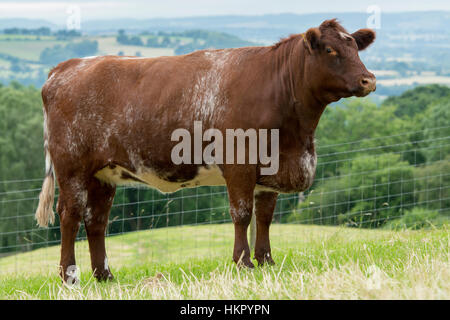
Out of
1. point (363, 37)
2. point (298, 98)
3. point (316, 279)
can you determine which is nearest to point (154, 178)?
point (298, 98)

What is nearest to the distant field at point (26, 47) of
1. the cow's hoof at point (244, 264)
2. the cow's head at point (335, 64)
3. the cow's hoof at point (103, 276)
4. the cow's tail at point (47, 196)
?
the cow's tail at point (47, 196)

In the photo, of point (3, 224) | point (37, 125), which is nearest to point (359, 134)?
point (37, 125)

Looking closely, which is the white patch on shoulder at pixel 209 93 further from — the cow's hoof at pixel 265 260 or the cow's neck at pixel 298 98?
A: the cow's hoof at pixel 265 260

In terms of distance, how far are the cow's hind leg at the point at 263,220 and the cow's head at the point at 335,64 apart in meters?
1.28

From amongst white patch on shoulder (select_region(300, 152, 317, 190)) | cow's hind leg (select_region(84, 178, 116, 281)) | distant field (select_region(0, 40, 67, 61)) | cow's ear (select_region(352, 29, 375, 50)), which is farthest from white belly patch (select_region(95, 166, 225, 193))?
distant field (select_region(0, 40, 67, 61))

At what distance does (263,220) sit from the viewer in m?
6.39

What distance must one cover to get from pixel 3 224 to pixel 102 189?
3007 centimetres

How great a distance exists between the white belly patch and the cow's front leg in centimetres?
24

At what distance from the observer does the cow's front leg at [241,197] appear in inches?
226

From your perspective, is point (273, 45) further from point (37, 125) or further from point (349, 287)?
point (37, 125)

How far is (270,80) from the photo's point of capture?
231 inches

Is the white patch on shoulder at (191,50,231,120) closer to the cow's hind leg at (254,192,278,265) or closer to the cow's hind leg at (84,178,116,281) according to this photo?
the cow's hind leg at (254,192,278,265)

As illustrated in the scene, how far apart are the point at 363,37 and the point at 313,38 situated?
68 cm

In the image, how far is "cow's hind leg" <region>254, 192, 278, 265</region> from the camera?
638 centimetres
